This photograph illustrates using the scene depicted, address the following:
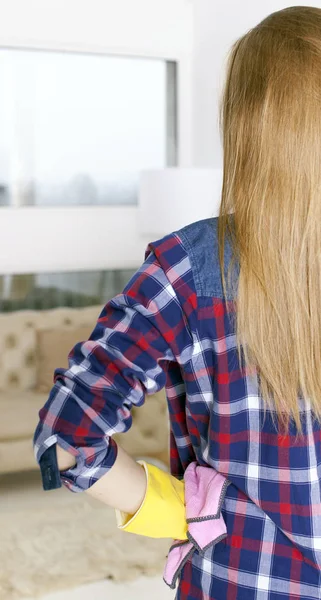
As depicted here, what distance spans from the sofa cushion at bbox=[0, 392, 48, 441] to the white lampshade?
1.21m

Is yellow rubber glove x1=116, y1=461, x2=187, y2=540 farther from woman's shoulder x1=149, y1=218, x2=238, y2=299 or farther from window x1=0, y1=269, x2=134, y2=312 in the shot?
window x1=0, y1=269, x2=134, y2=312

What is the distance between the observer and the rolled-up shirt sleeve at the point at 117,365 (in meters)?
0.87

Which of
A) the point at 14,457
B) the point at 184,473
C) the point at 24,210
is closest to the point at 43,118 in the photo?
the point at 24,210

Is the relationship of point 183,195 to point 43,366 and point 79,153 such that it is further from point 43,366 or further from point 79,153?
point 43,366

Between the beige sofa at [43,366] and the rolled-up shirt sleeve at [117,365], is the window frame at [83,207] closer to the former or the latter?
the beige sofa at [43,366]

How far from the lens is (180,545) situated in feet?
3.50

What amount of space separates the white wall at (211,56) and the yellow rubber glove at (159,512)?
282cm

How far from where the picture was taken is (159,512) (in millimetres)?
1026

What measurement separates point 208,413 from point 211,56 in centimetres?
345

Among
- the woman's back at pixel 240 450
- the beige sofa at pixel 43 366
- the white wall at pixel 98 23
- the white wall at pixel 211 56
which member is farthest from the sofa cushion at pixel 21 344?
the woman's back at pixel 240 450

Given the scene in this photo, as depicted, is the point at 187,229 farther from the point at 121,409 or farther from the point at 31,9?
the point at 31,9

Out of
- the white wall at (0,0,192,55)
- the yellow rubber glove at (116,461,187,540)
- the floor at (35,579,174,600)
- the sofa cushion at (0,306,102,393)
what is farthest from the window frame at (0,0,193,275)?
the yellow rubber glove at (116,461,187,540)

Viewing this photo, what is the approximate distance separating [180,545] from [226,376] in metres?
0.31

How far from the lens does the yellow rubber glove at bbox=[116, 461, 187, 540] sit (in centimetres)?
103
